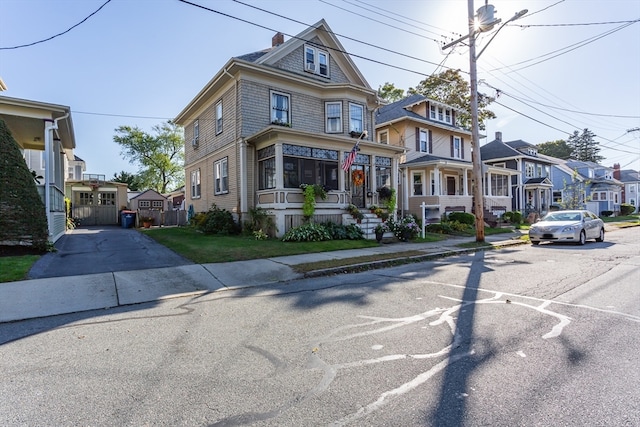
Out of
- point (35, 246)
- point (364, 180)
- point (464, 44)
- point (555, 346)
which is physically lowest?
point (555, 346)

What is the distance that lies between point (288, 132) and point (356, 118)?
589 centimetres

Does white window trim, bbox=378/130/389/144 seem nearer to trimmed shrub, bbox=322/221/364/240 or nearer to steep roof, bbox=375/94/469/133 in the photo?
steep roof, bbox=375/94/469/133

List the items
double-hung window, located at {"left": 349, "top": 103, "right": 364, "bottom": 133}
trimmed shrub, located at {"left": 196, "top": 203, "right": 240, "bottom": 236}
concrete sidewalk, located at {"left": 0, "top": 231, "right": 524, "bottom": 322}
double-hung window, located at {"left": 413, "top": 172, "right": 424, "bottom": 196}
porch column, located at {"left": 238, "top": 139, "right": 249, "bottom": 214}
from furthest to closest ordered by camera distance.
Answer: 1. double-hung window, located at {"left": 413, "top": 172, "right": 424, "bottom": 196}
2. double-hung window, located at {"left": 349, "top": 103, "right": 364, "bottom": 133}
3. trimmed shrub, located at {"left": 196, "top": 203, "right": 240, "bottom": 236}
4. porch column, located at {"left": 238, "top": 139, "right": 249, "bottom": 214}
5. concrete sidewalk, located at {"left": 0, "top": 231, "right": 524, "bottom": 322}

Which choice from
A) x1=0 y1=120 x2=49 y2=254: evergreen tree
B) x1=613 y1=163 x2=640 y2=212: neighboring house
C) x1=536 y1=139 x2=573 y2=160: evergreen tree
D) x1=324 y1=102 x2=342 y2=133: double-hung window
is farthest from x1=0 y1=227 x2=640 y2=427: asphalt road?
x1=536 y1=139 x2=573 y2=160: evergreen tree

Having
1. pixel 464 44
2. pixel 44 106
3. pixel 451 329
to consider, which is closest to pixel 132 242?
pixel 44 106

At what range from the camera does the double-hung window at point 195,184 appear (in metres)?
22.2

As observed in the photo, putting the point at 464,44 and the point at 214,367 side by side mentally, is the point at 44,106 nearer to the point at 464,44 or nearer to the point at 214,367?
the point at 214,367

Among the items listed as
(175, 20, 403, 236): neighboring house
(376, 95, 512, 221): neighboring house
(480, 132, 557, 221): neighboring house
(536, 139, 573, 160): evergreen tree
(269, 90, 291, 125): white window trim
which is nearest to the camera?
(175, 20, 403, 236): neighboring house

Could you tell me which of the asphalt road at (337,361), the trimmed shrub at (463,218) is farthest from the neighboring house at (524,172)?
the asphalt road at (337,361)

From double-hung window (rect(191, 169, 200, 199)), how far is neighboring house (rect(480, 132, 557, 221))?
27102 mm

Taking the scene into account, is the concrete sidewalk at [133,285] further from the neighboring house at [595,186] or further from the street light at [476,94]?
the neighboring house at [595,186]

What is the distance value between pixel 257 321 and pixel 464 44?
15.9 m

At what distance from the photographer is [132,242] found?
1382cm

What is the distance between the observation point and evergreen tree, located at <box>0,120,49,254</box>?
31.1ft
